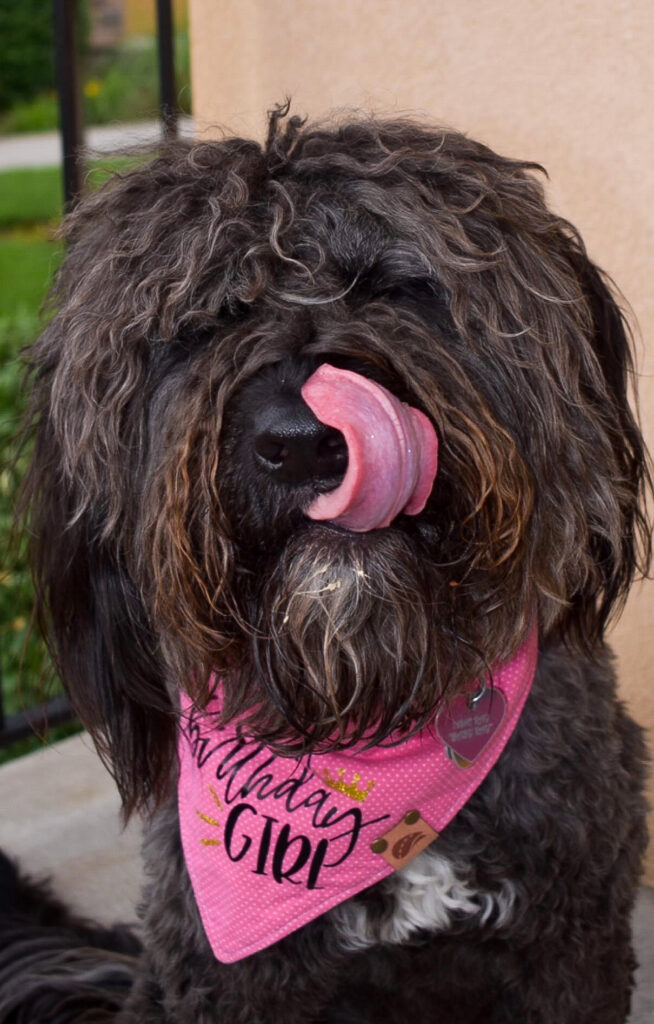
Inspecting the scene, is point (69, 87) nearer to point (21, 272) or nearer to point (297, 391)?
point (297, 391)

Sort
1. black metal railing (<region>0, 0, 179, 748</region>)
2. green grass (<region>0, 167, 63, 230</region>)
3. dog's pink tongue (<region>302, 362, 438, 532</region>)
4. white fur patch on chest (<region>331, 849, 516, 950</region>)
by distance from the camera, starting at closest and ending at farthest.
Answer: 1. dog's pink tongue (<region>302, 362, 438, 532</region>)
2. white fur patch on chest (<region>331, 849, 516, 950</region>)
3. black metal railing (<region>0, 0, 179, 748</region>)
4. green grass (<region>0, 167, 63, 230</region>)

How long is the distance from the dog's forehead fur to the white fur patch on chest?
0.17 meters

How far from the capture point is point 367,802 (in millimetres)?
1535

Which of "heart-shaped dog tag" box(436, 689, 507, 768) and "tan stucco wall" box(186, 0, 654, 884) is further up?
"tan stucco wall" box(186, 0, 654, 884)

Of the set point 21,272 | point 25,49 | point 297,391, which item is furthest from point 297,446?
point 25,49

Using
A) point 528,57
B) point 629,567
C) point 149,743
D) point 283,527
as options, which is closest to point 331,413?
point 283,527

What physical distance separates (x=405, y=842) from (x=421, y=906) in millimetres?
71

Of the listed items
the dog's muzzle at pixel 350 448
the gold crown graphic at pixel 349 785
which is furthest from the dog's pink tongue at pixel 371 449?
the gold crown graphic at pixel 349 785

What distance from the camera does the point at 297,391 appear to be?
1.21 m

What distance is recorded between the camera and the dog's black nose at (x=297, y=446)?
1.17 m

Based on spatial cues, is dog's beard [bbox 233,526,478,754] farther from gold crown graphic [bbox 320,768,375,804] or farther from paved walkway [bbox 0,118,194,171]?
paved walkway [bbox 0,118,194,171]

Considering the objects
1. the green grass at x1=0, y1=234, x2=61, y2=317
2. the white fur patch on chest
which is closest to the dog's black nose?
the white fur patch on chest

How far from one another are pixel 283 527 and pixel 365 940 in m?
0.54

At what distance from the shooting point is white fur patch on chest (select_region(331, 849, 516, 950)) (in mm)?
1474
